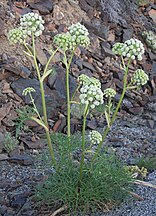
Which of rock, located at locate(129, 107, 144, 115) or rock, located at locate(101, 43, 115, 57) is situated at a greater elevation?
rock, located at locate(101, 43, 115, 57)

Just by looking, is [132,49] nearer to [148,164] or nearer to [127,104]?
[148,164]

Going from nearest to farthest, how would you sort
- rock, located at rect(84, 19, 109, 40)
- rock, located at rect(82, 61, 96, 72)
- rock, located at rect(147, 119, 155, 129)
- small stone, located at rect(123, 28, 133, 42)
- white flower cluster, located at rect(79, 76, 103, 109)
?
white flower cluster, located at rect(79, 76, 103, 109) → rock, located at rect(147, 119, 155, 129) → rock, located at rect(82, 61, 96, 72) → rock, located at rect(84, 19, 109, 40) → small stone, located at rect(123, 28, 133, 42)

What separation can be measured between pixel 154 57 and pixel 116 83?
65.7 inches

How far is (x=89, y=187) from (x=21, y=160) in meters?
1.68

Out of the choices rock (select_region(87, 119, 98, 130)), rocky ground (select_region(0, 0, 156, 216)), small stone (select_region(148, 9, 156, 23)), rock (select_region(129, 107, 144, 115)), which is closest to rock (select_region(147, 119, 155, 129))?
rocky ground (select_region(0, 0, 156, 216))

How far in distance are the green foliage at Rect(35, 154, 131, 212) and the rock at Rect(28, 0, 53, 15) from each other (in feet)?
15.6

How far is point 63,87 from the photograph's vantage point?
716 centimetres

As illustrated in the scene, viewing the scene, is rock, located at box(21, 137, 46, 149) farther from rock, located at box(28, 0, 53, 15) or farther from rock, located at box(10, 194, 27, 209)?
rock, located at box(28, 0, 53, 15)

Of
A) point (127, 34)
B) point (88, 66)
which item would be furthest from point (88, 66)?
point (127, 34)

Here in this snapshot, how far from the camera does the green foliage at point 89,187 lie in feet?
13.0

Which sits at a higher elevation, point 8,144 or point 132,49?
point 132,49

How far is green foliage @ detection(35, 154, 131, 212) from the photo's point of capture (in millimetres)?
3973

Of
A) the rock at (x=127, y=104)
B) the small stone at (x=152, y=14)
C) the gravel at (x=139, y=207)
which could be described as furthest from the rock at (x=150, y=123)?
the small stone at (x=152, y=14)

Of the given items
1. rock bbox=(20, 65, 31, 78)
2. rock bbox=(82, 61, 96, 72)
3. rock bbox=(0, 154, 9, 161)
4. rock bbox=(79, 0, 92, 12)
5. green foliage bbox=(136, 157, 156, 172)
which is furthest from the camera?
rock bbox=(79, 0, 92, 12)
